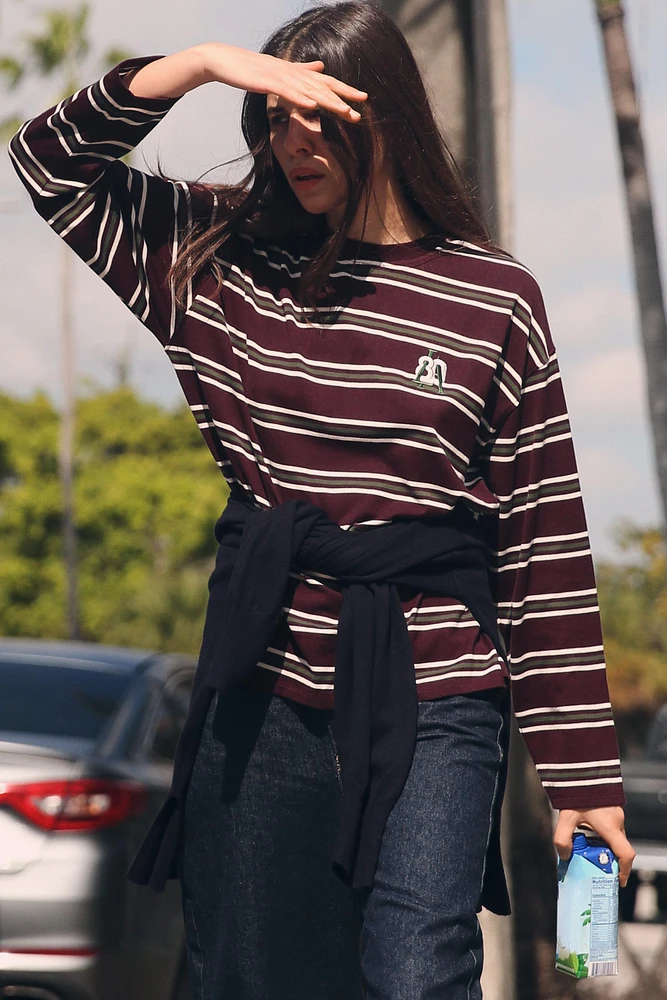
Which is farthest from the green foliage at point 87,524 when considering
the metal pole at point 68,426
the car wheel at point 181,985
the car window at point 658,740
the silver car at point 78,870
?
the silver car at point 78,870

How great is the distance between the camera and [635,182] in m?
5.27

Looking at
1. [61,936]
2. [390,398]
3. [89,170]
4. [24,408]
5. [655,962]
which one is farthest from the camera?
[24,408]

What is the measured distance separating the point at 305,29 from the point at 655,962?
334 cm

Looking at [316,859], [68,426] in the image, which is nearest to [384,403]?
[316,859]

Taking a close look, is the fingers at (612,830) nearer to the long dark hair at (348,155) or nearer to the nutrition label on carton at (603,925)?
the nutrition label on carton at (603,925)

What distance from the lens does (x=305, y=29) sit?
7.11 feet

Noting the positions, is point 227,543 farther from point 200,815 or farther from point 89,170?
point 89,170

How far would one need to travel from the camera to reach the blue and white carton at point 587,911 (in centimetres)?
202

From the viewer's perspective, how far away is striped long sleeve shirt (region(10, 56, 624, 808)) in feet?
6.54

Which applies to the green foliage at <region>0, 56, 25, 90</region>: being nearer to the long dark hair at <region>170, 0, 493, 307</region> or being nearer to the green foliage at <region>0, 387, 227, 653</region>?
the green foliage at <region>0, 387, 227, 653</region>

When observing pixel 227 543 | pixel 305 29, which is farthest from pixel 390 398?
pixel 305 29

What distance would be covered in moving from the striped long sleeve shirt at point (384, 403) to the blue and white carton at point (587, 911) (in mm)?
80

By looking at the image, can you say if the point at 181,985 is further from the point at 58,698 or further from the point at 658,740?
the point at 658,740

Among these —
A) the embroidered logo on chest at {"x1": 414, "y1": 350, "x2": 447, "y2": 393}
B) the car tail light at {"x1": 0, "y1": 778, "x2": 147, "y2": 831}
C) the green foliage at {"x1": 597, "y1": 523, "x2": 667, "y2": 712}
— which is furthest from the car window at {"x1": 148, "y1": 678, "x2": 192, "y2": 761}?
the green foliage at {"x1": 597, "y1": 523, "x2": 667, "y2": 712}
